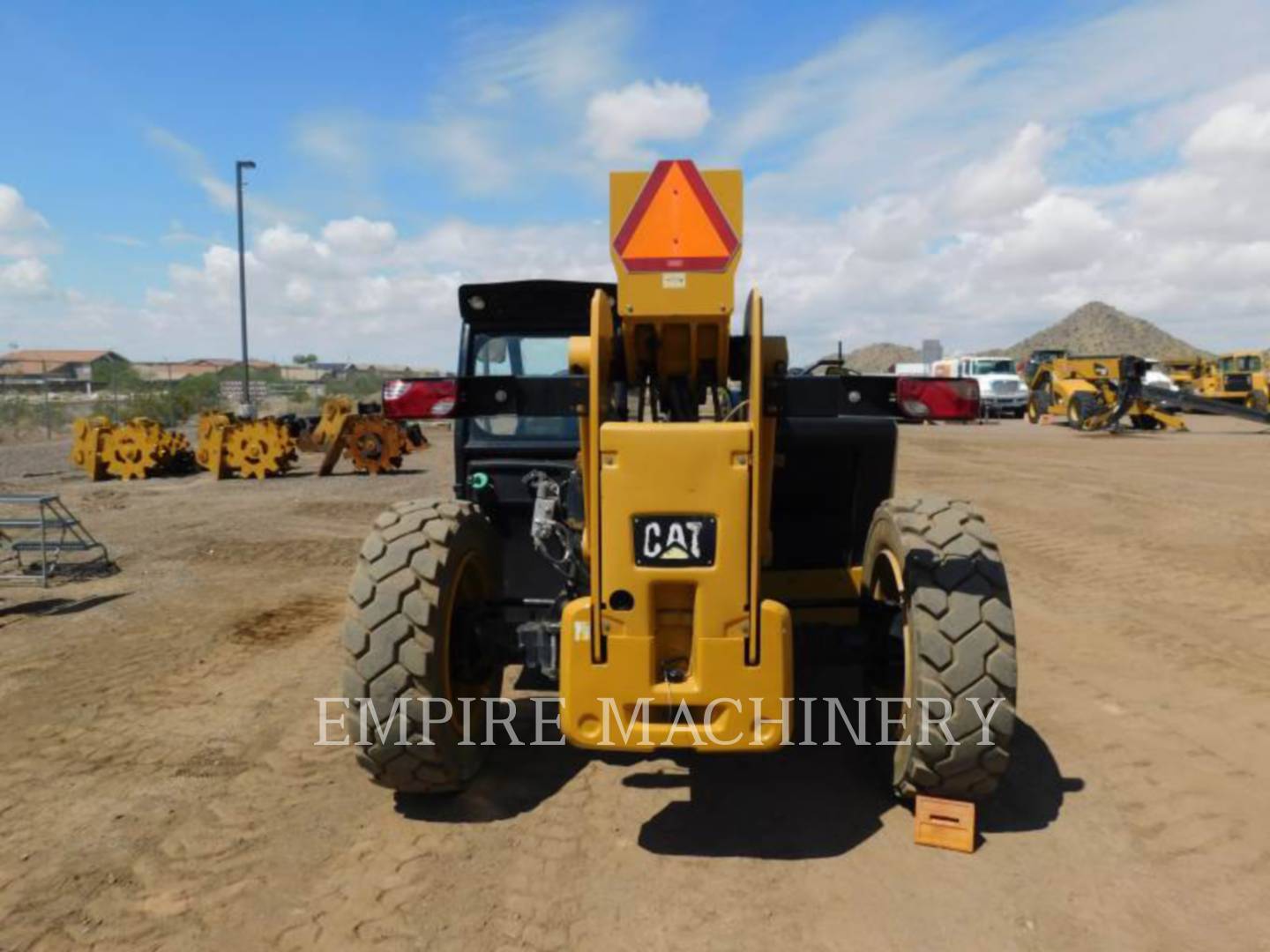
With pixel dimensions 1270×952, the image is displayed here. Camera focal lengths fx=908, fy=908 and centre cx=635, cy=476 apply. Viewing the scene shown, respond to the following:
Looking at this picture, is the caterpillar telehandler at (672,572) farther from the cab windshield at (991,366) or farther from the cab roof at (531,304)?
the cab windshield at (991,366)

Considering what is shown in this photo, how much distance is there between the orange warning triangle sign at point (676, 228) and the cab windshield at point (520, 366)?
7.04ft

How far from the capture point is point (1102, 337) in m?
101

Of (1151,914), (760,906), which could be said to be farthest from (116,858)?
(1151,914)

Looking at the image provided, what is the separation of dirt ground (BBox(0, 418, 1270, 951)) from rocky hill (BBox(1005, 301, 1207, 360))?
100456mm

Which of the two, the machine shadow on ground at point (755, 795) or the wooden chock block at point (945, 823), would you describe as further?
the machine shadow on ground at point (755, 795)

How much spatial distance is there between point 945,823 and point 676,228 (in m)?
2.50

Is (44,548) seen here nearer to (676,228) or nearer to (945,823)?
(676,228)

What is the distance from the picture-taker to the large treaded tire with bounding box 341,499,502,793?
140 inches

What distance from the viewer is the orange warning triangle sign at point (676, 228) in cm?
318

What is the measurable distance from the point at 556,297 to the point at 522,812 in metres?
2.76

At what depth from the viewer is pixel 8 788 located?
Answer: 4.21 meters

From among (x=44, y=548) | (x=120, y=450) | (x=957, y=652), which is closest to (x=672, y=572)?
(x=957, y=652)

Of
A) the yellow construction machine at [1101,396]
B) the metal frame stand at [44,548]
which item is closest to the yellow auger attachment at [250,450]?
the metal frame stand at [44,548]

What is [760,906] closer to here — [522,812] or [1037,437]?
[522,812]
